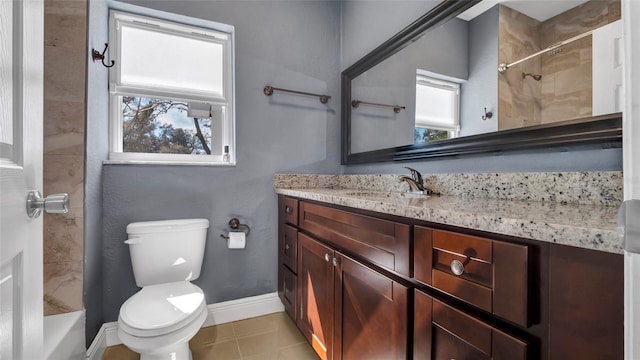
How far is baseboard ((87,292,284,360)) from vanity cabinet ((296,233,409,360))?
→ 0.46m

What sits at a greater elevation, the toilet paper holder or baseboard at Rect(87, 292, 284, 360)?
the toilet paper holder

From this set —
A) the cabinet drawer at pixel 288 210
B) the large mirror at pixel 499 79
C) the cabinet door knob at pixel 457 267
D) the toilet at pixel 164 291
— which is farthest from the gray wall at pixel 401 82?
the toilet at pixel 164 291

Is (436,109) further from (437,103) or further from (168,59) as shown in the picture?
(168,59)

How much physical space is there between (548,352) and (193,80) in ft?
7.14

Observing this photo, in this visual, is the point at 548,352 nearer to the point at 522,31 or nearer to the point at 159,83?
the point at 522,31

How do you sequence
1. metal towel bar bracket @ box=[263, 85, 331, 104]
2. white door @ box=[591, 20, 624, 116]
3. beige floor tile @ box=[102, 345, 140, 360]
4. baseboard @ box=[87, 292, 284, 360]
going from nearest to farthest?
white door @ box=[591, 20, 624, 116]
beige floor tile @ box=[102, 345, 140, 360]
baseboard @ box=[87, 292, 284, 360]
metal towel bar bracket @ box=[263, 85, 331, 104]

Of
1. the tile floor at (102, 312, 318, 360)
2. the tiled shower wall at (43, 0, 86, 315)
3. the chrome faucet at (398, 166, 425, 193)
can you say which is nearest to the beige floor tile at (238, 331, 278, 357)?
the tile floor at (102, 312, 318, 360)

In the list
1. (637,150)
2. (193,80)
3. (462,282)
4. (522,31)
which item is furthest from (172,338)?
(522,31)

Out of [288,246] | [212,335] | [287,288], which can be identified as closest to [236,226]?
[288,246]

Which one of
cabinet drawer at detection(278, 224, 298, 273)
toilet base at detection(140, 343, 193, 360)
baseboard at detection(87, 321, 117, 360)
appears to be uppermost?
cabinet drawer at detection(278, 224, 298, 273)

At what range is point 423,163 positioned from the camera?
152 cm

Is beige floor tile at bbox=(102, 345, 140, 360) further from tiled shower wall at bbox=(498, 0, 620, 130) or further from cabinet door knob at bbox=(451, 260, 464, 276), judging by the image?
tiled shower wall at bbox=(498, 0, 620, 130)

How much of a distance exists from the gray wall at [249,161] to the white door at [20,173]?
1.10 metres

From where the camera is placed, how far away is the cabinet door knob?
2.20ft
